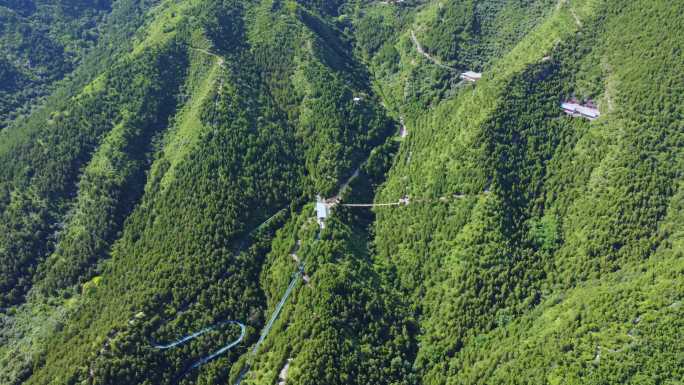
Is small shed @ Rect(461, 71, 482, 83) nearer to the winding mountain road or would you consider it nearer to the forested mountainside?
the forested mountainside

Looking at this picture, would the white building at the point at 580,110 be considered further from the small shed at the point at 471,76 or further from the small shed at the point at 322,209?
the small shed at the point at 322,209

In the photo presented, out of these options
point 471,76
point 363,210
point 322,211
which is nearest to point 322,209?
point 322,211

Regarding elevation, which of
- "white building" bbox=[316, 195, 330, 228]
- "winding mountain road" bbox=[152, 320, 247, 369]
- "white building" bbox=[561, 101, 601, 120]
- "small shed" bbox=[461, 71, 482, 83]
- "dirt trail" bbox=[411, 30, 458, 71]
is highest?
"dirt trail" bbox=[411, 30, 458, 71]

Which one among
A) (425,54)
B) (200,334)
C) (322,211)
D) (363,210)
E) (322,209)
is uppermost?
(425,54)

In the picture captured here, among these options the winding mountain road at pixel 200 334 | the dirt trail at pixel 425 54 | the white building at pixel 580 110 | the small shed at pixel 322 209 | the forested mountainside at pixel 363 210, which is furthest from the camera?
the dirt trail at pixel 425 54

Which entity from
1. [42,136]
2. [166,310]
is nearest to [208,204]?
[166,310]

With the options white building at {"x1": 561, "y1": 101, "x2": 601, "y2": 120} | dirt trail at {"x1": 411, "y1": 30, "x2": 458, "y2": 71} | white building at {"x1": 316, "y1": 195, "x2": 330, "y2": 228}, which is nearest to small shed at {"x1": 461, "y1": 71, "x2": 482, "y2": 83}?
dirt trail at {"x1": 411, "y1": 30, "x2": 458, "y2": 71}

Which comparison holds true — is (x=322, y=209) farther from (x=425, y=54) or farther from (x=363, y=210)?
(x=425, y=54)

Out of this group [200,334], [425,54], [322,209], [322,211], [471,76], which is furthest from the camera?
[425,54]

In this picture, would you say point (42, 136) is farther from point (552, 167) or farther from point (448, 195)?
point (552, 167)

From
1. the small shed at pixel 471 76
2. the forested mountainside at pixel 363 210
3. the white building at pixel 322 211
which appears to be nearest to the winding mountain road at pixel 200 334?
the forested mountainside at pixel 363 210
